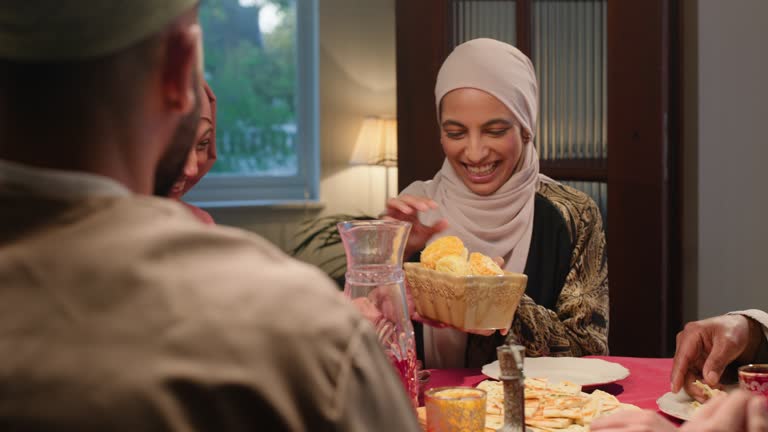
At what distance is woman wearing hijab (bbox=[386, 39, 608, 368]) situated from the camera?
7.51 ft

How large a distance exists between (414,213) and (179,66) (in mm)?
1332

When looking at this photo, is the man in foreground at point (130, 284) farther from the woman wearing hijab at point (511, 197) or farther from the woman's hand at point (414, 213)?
the woman wearing hijab at point (511, 197)

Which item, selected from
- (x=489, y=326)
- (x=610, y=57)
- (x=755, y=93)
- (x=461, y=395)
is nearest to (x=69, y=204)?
(x=461, y=395)

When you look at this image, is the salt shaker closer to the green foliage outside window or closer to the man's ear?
the man's ear

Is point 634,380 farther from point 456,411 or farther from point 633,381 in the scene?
point 456,411

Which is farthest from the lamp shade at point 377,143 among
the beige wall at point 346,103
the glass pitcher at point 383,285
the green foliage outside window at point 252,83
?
the glass pitcher at point 383,285

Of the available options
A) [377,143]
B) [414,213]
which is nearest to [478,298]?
[414,213]

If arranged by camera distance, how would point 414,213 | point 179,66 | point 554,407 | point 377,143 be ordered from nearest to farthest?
point 179,66
point 554,407
point 414,213
point 377,143

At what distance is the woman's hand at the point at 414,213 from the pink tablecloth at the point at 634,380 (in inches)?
12.7

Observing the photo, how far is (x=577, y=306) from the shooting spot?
2.15 m

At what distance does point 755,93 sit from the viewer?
313 cm

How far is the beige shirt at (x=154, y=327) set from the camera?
54 centimetres

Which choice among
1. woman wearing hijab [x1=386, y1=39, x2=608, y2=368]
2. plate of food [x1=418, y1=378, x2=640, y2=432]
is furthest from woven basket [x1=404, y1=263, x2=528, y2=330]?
woman wearing hijab [x1=386, y1=39, x2=608, y2=368]

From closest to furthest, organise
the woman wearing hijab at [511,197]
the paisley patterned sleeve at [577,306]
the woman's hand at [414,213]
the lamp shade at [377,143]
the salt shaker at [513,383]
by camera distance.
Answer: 1. the salt shaker at [513,383]
2. the woman's hand at [414,213]
3. the paisley patterned sleeve at [577,306]
4. the woman wearing hijab at [511,197]
5. the lamp shade at [377,143]
